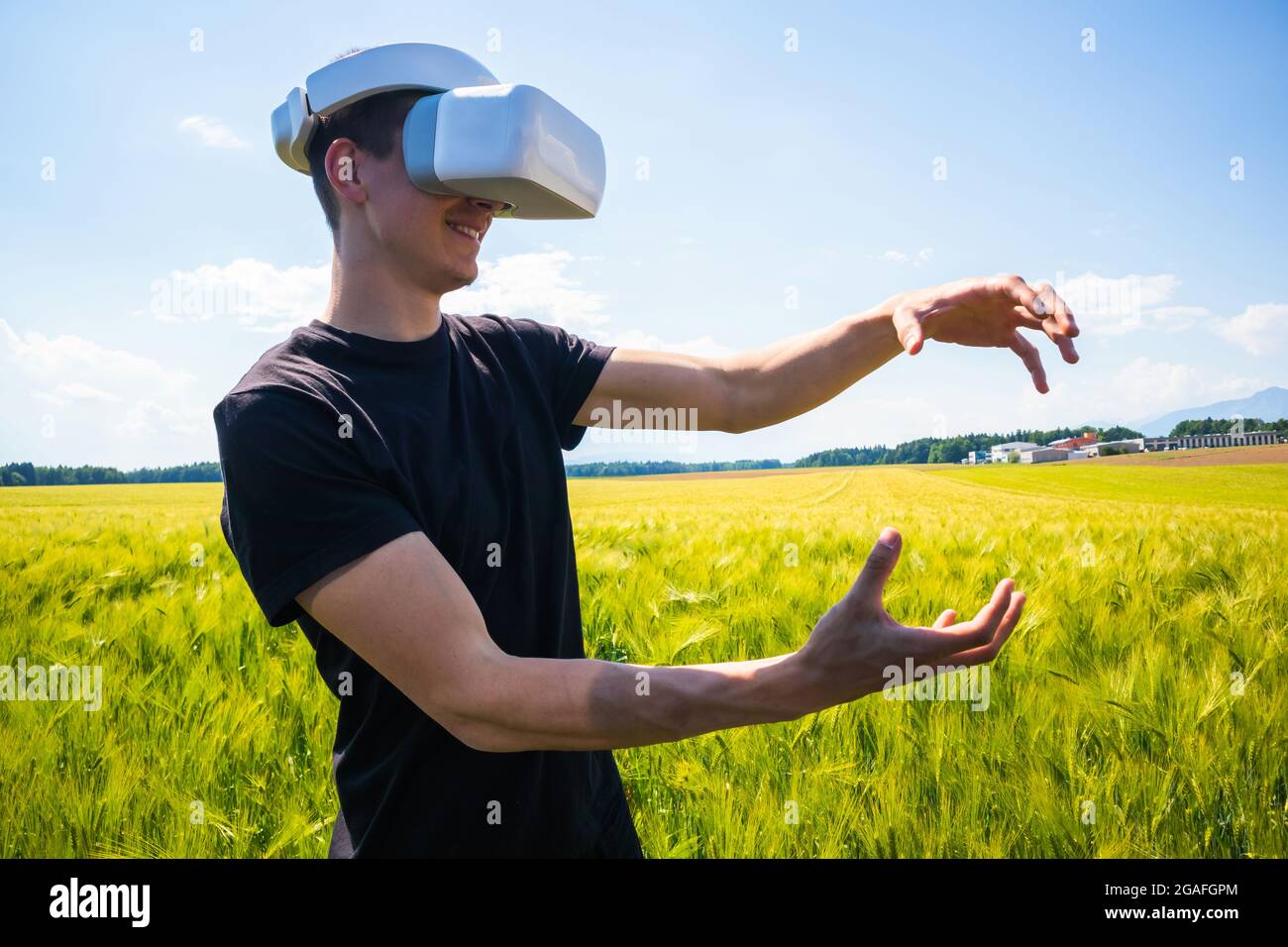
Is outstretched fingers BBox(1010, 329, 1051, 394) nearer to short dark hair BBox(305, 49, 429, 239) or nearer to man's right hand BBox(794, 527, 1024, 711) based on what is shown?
man's right hand BBox(794, 527, 1024, 711)

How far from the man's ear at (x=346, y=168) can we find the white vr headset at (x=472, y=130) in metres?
0.05

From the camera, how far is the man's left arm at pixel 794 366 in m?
1.01

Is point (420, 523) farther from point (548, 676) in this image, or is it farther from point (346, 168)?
point (346, 168)

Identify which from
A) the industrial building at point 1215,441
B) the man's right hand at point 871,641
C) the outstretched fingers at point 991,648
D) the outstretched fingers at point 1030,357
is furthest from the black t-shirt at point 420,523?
the industrial building at point 1215,441

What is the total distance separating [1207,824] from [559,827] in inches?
46.1

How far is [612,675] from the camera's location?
0.71 metres

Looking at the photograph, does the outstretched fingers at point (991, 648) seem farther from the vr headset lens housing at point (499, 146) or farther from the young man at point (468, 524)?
the vr headset lens housing at point (499, 146)

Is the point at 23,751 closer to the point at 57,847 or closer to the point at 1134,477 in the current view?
the point at 57,847

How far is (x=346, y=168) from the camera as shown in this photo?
3.12 feet

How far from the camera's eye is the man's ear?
3.13 feet

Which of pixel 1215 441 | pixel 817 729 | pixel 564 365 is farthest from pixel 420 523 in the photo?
pixel 1215 441

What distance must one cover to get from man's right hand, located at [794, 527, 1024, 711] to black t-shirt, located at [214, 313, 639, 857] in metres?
0.36

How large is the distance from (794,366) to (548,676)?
692mm
